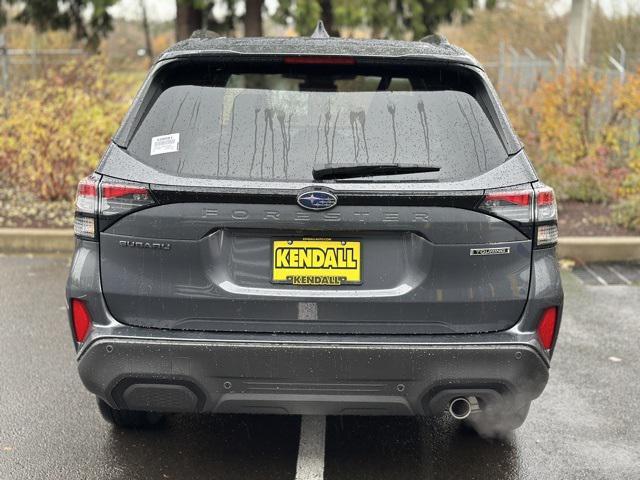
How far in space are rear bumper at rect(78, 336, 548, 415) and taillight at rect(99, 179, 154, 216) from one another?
1.58 feet

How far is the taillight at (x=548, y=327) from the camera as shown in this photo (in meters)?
3.61

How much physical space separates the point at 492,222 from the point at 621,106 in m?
8.02

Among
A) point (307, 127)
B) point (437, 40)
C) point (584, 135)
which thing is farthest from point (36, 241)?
point (584, 135)

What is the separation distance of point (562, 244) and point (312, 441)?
5159 millimetres

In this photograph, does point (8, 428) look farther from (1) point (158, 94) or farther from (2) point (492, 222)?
(2) point (492, 222)

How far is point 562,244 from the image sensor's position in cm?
884

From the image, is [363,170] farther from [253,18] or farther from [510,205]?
[253,18]

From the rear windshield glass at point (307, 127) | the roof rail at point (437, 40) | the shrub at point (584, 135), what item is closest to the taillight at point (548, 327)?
the rear windshield glass at point (307, 127)

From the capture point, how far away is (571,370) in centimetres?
564

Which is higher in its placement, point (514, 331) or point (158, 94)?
point (158, 94)

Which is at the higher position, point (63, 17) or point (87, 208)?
point (87, 208)

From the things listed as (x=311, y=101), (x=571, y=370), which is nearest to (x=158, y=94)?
(x=311, y=101)

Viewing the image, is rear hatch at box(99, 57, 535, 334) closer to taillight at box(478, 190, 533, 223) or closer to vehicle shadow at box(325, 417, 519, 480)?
taillight at box(478, 190, 533, 223)

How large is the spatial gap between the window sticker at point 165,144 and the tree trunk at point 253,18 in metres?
13.3
